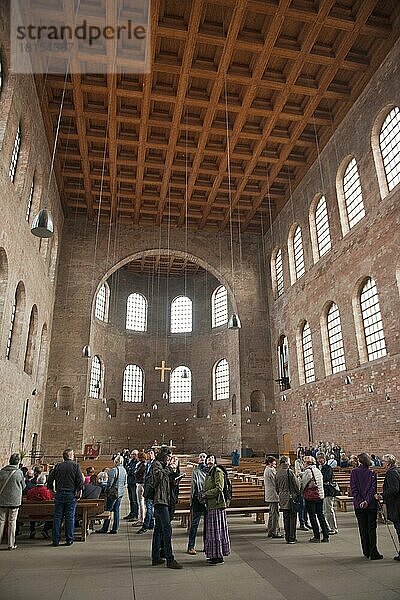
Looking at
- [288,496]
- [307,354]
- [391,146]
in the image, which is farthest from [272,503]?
[307,354]

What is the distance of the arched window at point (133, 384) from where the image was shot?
93.0 feet

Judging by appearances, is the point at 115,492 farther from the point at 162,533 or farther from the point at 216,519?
the point at 216,519

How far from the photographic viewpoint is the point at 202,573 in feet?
16.3

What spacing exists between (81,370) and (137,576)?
17.5 metres

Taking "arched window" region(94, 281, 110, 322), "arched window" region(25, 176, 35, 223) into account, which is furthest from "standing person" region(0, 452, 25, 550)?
"arched window" region(94, 281, 110, 322)

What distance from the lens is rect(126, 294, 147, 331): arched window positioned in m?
29.9

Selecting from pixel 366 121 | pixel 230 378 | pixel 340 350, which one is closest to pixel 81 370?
pixel 230 378

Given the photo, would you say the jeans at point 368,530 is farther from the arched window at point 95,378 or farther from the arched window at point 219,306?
the arched window at point 219,306

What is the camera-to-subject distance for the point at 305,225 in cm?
2072

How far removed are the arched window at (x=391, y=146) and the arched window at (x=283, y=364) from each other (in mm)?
10048

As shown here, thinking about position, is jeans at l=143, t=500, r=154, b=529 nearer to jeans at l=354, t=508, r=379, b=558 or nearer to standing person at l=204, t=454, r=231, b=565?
standing person at l=204, t=454, r=231, b=565

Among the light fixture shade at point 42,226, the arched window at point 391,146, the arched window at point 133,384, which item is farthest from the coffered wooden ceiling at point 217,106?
the arched window at point 133,384

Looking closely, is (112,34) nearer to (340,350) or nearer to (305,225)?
(305,225)

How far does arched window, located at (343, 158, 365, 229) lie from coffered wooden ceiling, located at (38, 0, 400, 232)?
2174 millimetres
